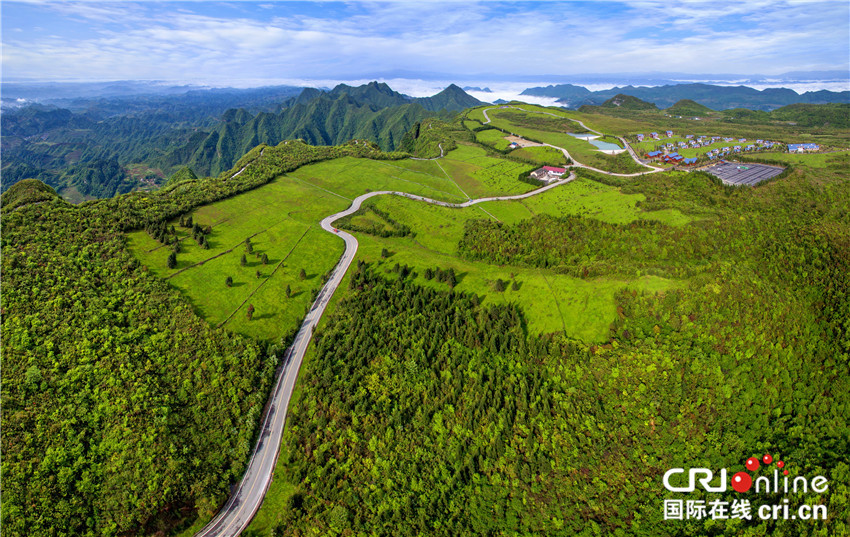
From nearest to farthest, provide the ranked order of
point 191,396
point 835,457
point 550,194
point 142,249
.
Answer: point 835,457, point 191,396, point 142,249, point 550,194

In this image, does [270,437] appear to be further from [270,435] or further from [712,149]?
[712,149]

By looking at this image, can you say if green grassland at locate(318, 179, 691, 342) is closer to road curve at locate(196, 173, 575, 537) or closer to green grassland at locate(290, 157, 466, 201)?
green grassland at locate(290, 157, 466, 201)

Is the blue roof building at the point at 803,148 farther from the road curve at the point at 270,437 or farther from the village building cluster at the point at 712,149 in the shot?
→ the road curve at the point at 270,437

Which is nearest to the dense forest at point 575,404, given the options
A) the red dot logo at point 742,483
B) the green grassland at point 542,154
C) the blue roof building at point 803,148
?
the red dot logo at point 742,483

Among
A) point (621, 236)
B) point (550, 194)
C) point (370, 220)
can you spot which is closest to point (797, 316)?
point (621, 236)

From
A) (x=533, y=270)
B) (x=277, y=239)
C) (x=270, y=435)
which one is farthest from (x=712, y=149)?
(x=270, y=435)

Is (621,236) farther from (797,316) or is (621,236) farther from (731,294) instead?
(797,316)
